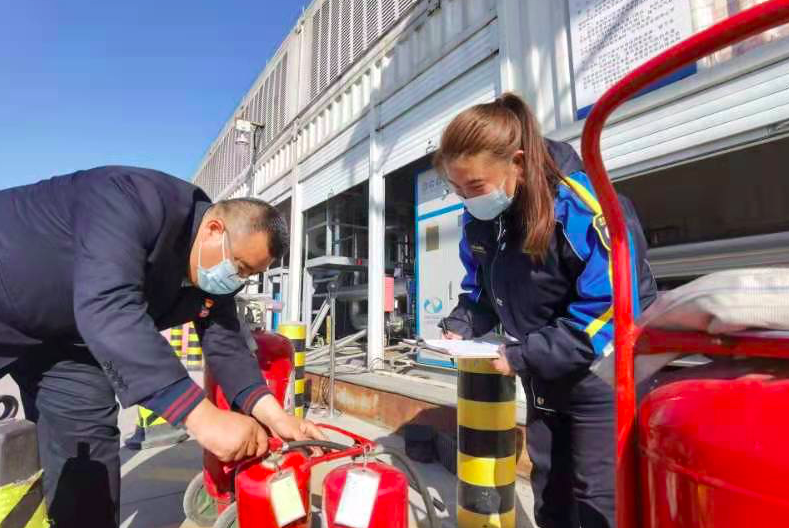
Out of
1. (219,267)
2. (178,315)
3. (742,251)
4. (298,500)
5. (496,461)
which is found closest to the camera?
(298,500)

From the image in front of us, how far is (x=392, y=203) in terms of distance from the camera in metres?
7.57

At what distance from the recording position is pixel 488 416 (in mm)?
2016

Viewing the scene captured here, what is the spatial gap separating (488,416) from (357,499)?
0.89 meters

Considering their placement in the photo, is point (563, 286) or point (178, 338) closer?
point (563, 286)

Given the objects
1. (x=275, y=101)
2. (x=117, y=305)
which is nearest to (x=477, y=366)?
(x=117, y=305)

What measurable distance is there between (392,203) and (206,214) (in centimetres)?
599

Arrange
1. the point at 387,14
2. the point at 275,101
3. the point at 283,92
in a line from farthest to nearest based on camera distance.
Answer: the point at 275,101
the point at 283,92
the point at 387,14

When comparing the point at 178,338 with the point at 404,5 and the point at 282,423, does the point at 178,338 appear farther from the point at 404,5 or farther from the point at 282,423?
the point at 282,423

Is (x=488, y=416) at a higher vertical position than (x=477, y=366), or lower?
lower

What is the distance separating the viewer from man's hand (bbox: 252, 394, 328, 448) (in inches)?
63.7

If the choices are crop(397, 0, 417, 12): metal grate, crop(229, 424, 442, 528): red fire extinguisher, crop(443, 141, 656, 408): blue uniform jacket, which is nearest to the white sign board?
crop(443, 141, 656, 408): blue uniform jacket

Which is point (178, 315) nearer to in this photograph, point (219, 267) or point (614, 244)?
point (219, 267)

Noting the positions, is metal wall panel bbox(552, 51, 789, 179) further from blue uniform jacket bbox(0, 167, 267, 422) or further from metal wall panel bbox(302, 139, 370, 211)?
metal wall panel bbox(302, 139, 370, 211)

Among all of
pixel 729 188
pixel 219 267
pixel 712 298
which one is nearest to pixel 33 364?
pixel 219 267
